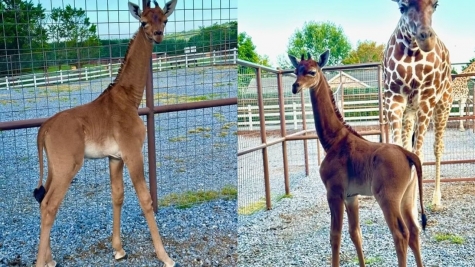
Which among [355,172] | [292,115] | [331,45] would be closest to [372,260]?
[355,172]

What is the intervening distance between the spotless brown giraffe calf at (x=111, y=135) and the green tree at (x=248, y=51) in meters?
0.37

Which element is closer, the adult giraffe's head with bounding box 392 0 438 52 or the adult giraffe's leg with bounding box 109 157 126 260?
the adult giraffe's head with bounding box 392 0 438 52

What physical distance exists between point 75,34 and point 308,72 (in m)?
1.33

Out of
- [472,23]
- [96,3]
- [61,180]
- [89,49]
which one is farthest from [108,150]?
[472,23]

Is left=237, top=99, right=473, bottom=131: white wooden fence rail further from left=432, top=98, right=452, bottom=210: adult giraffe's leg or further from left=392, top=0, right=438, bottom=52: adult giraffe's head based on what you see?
left=392, top=0, right=438, bottom=52: adult giraffe's head

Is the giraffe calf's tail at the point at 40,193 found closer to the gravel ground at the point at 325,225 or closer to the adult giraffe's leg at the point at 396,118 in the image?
the gravel ground at the point at 325,225

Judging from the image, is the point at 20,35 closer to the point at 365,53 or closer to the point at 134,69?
the point at 134,69

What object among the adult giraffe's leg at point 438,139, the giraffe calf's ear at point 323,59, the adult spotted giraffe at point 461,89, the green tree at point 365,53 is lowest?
the adult giraffe's leg at point 438,139

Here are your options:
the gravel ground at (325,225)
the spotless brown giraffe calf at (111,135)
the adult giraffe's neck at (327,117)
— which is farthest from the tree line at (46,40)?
the adult giraffe's neck at (327,117)

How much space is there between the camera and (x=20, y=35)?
271cm

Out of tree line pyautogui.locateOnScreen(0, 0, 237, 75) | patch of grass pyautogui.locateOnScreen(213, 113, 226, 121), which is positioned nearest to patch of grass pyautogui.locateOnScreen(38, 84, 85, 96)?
tree line pyautogui.locateOnScreen(0, 0, 237, 75)

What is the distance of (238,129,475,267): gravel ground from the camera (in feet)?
7.52

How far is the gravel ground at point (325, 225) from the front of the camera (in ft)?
7.52

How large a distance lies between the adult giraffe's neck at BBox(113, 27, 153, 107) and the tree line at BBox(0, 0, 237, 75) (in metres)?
0.17
